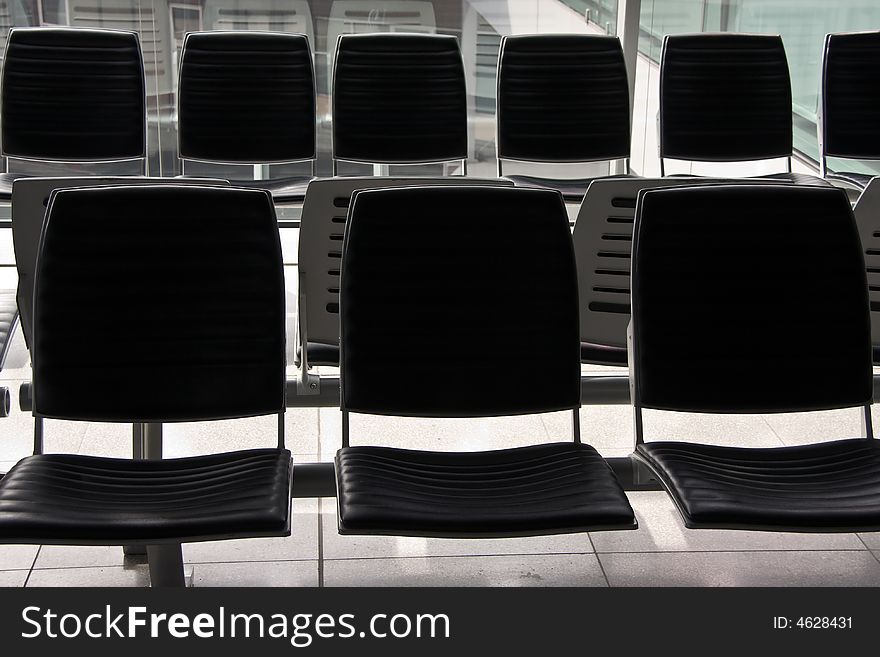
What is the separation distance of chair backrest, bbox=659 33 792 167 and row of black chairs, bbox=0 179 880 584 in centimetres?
216

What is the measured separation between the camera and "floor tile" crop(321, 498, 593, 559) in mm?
2650

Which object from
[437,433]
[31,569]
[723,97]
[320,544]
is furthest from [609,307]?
[723,97]

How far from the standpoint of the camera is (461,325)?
7.71ft

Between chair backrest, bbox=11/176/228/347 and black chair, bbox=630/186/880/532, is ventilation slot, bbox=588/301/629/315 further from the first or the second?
chair backrest, bbox=11/176/228/347

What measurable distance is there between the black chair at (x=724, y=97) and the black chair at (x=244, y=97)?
1539mm

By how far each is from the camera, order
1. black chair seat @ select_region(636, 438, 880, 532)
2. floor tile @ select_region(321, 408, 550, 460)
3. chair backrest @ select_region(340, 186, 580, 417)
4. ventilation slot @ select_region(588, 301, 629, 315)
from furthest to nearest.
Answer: floor tile @ select_region(321, 408, 550, 460)
ventilation slot @ select_region(588, 301, 629, 315)
chair backrest @ select_region(340, 186, 580, 417)
black chair seat @ select_region(636, 438, 880, 532)

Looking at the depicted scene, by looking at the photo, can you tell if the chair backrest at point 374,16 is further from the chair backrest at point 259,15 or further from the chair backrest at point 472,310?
the chair backrest at point 472,310

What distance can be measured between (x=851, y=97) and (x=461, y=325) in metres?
2.89

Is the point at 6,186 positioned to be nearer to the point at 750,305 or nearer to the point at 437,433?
the point at 437,433

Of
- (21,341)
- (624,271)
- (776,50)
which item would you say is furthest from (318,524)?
(776,50)

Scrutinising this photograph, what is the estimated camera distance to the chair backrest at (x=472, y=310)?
2318 millimetres

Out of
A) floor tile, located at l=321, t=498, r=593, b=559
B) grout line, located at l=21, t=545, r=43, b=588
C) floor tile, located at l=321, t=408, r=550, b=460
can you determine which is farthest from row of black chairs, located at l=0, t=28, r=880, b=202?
grout line, located at l=21, t=545, r=43, b=588

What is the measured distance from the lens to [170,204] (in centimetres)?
227

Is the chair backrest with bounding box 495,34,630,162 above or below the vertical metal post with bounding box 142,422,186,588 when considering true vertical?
above
